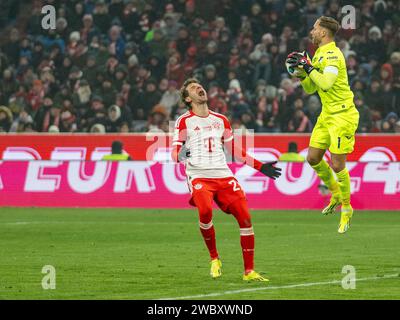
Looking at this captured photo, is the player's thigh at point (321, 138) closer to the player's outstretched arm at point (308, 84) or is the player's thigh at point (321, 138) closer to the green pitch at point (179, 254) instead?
the player's outstretched arm at point (308, 84)

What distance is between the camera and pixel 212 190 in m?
12.9

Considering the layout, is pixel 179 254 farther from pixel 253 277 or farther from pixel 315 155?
pixel 253 277

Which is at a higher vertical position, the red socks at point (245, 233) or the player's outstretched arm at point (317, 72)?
the player's outstretched arm at point (317, 72)

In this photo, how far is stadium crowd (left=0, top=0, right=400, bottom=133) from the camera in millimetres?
27672

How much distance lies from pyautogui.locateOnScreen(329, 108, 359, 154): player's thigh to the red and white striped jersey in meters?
2.02

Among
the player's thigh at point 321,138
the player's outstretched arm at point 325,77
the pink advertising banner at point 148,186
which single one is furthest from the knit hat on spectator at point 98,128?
the player's outstretched arm at point 325,77

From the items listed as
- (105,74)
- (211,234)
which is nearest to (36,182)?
(105,74)

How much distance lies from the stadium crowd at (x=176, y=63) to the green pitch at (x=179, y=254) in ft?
15.1

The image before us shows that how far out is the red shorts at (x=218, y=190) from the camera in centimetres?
1280

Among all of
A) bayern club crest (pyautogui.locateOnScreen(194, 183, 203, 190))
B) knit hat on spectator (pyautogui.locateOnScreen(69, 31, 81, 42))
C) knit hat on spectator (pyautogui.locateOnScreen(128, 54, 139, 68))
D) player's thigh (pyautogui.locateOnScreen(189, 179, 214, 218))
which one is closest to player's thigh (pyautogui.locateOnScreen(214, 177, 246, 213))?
player's thigh (pyautogui.locateOnScreen(189, 179, 214, 218))

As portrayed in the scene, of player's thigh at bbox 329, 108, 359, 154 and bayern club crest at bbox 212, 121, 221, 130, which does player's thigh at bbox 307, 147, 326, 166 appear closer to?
player's thigh at bbox 329, 108, 359, 154

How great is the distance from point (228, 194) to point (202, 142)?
66cm

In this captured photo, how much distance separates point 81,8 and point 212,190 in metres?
19.7
